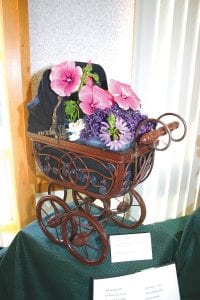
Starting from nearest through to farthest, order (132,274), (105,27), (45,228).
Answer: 1. (132,274)
2. (45,228)
3. (105,27)

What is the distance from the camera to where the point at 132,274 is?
74cm

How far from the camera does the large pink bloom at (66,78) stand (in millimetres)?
661

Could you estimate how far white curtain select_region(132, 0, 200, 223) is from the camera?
1052 millimetres

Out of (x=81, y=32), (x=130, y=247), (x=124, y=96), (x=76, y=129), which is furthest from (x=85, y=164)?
(x=81, y=32)

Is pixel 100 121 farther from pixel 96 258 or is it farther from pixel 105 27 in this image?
pixel 105 27

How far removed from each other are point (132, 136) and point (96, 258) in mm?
397

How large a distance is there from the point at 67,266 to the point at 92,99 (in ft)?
1.61

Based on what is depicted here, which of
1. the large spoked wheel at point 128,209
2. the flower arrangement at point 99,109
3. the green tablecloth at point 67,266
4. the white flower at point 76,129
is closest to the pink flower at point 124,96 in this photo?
the flower arrangement at point 99,109

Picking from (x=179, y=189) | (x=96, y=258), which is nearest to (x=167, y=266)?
(x=96, y=258)

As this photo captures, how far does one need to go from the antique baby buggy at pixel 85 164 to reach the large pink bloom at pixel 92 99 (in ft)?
0.27

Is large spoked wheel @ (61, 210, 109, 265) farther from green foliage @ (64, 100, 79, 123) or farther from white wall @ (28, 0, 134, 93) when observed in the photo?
white wall @ (28, 0, 134, 93)

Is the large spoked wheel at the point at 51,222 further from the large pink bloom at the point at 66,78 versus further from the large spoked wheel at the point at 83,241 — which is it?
the large pink bloom at the point at 66,78

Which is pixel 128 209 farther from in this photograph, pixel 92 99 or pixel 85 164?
pixel 92 99

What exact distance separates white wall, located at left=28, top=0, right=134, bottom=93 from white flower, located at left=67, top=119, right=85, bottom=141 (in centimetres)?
44
